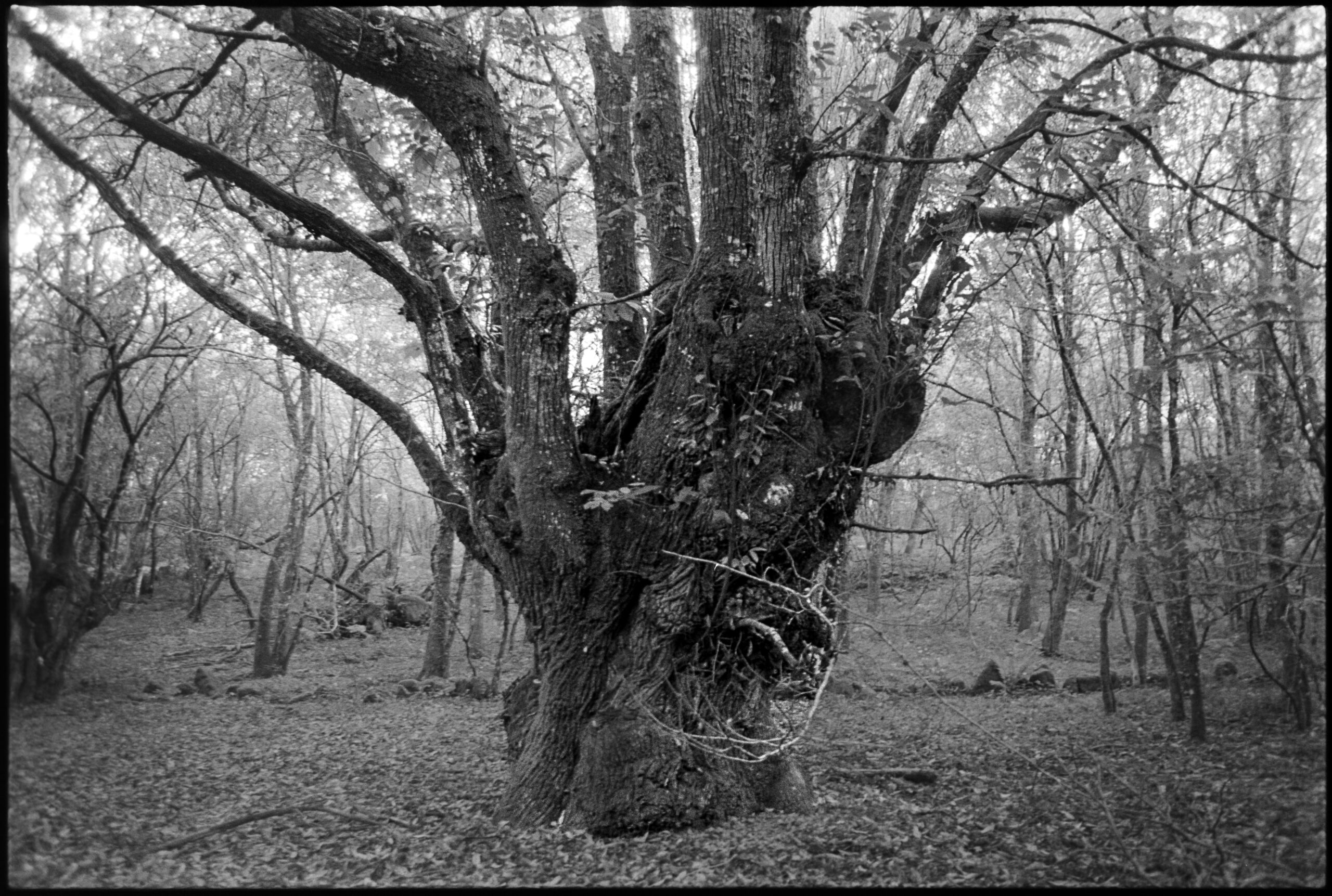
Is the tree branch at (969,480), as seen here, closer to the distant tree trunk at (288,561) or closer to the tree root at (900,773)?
the tree root at (900,773)

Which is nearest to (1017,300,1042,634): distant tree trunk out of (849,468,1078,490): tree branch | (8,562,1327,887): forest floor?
(8,562,1327,887): forest floor

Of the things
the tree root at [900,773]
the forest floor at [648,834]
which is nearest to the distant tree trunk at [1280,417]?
the forest floor at [648,834]

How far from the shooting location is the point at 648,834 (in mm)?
3453

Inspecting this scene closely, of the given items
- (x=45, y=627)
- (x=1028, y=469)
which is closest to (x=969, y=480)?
(x=45, y=627)

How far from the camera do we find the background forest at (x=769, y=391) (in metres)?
2.60

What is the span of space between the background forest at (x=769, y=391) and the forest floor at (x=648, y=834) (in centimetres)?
2

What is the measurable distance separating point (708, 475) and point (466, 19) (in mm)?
2558

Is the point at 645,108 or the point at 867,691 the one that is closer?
the point at 645,108

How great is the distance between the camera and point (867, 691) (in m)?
8.56

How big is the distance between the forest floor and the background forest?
0.08 feet

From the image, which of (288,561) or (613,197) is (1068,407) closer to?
(613,197)

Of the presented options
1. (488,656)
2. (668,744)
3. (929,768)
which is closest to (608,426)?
(668,744)

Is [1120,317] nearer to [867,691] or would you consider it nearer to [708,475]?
[708,475]

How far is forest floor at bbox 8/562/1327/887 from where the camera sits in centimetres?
239
